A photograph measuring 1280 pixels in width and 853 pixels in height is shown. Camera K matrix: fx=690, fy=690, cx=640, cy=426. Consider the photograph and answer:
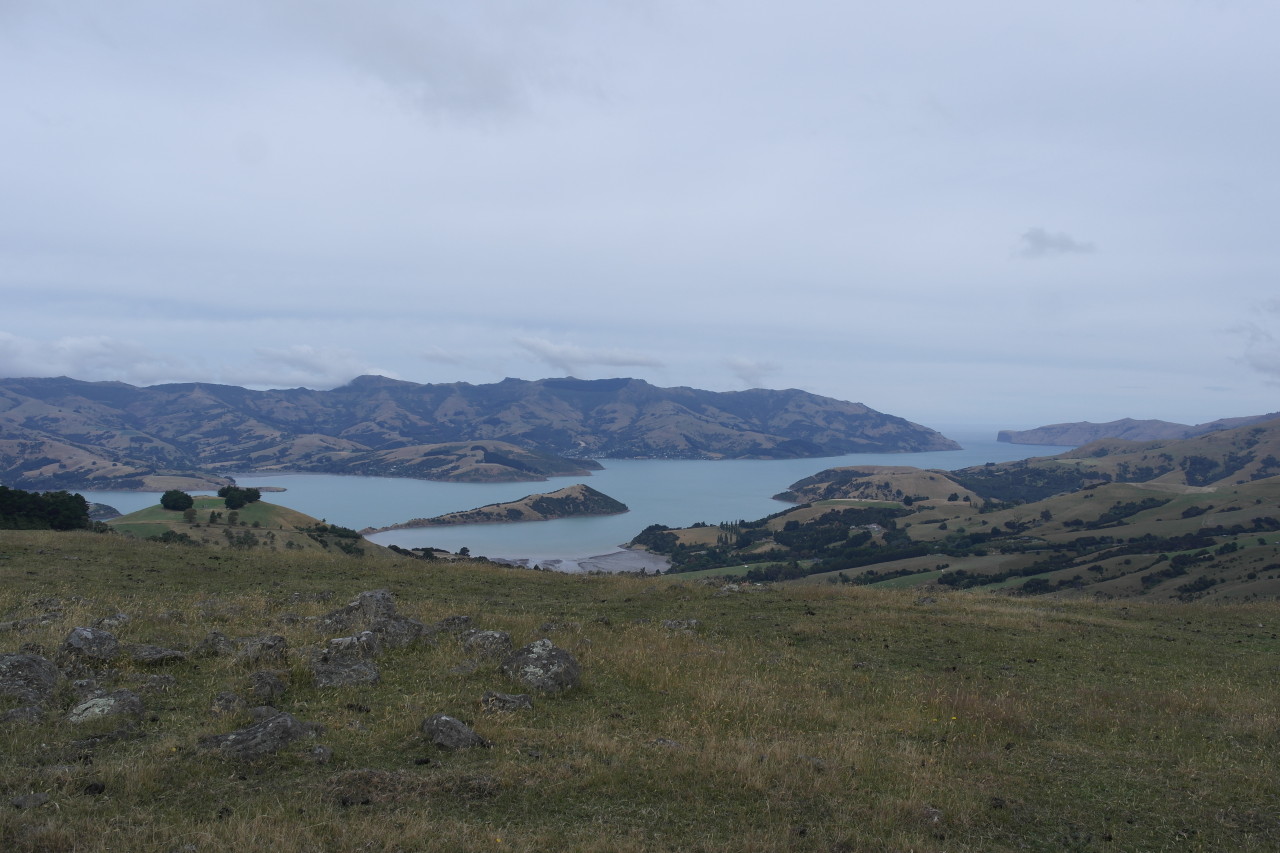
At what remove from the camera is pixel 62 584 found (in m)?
21.2

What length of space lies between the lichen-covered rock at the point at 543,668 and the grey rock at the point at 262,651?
4226 millimetres

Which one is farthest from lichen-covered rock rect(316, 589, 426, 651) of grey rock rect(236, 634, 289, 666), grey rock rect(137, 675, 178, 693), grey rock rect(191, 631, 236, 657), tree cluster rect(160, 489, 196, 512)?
tree cluster rect(160, 489, 196, 512)

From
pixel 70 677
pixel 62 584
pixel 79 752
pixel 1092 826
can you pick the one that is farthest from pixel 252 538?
pixel 1092 826

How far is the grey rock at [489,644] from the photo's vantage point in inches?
559

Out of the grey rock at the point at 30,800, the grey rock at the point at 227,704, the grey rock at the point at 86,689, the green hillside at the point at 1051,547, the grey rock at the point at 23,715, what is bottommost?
the green hillside at the point at 1051,547

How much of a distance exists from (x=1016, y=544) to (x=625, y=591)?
144 metres

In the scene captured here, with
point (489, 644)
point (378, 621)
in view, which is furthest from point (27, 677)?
point (489, 644)

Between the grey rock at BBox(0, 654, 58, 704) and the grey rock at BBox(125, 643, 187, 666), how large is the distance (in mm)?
1416

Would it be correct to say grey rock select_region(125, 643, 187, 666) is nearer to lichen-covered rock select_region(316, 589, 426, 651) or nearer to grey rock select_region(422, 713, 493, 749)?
lichen-covered rock select_region(316, 589, 426, 651)

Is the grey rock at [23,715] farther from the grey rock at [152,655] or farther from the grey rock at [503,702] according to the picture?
the grey rock at [503,702]

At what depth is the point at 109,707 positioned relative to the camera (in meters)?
9.91

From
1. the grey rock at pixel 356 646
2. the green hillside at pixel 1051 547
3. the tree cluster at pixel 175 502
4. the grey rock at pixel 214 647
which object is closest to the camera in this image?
the grey rock at pixel 356 646

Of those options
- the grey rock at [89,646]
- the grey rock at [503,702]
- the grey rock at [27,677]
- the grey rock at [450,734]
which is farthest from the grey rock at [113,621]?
the grey rock at [450,734]

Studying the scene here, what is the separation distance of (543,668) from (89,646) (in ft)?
26.1
